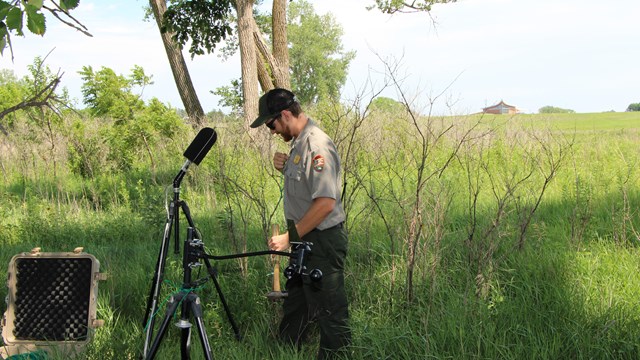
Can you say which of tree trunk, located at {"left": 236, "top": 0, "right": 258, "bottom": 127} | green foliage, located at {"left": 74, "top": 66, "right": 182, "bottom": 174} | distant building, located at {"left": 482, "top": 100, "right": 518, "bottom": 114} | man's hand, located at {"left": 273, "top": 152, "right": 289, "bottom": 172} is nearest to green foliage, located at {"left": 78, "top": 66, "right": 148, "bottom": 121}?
green foliage, located at {"left": 74, "top": 66, "right": 182, "bottom": 174}

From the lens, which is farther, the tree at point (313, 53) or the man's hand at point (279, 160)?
the tree at point (313, 53)

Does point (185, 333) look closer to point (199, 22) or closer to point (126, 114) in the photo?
point (199, 22)

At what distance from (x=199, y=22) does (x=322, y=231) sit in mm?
7325

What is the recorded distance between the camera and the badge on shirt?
12.1ft

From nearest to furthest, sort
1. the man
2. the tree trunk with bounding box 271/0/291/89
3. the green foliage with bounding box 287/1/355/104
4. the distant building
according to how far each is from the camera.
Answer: the man, the distant building, the tree trunk with bounding box 271/0/291/89, the green foliage with bounding box 287/1/355/104

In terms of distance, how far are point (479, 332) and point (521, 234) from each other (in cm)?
184

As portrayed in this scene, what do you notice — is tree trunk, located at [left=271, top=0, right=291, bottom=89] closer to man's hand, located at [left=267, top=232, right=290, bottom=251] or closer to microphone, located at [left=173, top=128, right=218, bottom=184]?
man's hand, located at [left=267, top=232, right=290, bottom=251]

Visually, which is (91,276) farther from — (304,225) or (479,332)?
(479,332)

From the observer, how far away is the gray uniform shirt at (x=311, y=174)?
3.69m

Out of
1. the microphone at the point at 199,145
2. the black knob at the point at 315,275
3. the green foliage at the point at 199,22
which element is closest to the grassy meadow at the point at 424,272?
the microphone at the point at 199,145

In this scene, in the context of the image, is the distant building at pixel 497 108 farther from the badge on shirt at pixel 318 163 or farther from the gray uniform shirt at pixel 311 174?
the badge on shirt at pixel 318 163

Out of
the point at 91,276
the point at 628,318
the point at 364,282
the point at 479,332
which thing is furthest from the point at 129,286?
the point at 628,318

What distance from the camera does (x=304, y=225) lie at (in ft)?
12.2

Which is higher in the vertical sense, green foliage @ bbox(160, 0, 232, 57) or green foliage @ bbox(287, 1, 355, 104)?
green foliage @ bbox(287, 1, 355, 104)
